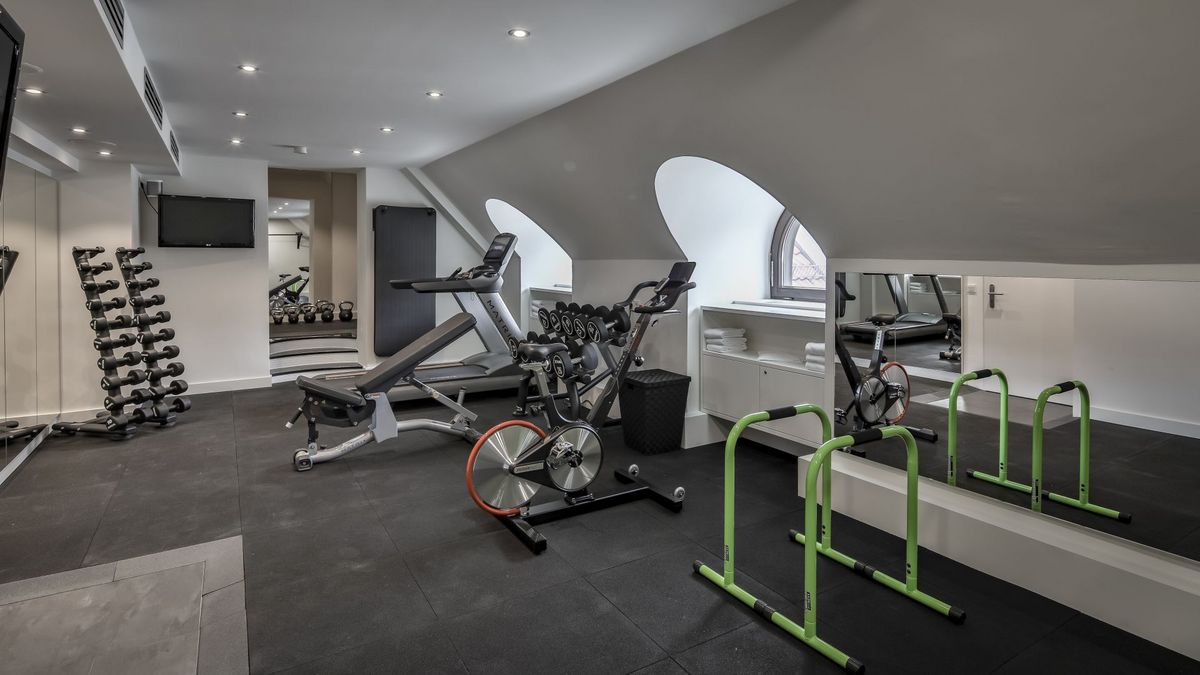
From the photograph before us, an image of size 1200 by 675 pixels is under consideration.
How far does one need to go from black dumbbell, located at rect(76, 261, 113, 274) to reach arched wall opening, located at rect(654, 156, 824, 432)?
4523 mm

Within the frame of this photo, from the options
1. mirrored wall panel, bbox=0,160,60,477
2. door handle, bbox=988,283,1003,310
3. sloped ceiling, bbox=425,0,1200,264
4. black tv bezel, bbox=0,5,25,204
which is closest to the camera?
black tv bezel, bbox=0,5,25,204

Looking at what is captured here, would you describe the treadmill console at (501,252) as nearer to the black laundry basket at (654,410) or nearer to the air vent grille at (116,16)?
the black laundry basket at (654,410)

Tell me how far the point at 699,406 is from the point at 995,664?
9.38ft

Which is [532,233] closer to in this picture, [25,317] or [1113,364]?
[25,317]

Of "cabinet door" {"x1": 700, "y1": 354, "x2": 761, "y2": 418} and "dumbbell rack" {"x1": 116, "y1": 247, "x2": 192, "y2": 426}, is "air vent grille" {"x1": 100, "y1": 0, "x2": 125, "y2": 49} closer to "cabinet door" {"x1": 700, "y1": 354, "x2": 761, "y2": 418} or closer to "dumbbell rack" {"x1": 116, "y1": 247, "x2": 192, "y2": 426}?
"dumbbell rack" {"x1": 116, "y1": 247, "x2": 192, "y2": 426}

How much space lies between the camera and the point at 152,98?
3.96 meters

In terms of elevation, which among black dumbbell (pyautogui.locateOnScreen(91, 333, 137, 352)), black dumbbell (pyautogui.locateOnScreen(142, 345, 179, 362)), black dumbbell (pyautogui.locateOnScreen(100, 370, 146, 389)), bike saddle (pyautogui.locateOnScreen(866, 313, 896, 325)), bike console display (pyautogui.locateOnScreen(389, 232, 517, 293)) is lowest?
black dumbbell (pyautogui.locateOnScreen(100, 370, 146, 389))

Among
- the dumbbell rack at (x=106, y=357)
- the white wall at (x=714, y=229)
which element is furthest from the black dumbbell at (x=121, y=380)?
the white wall at (x=714, y=229)

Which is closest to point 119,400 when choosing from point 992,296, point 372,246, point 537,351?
point 372,246

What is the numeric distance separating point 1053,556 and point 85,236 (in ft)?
23.2

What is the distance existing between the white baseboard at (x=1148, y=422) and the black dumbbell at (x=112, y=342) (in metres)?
6.59

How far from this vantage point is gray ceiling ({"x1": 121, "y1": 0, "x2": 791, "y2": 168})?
279 centimetres

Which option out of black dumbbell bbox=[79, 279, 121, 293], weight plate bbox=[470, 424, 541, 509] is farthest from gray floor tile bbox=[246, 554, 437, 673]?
black dumbbell bbox=[79, 279, 121, 293]

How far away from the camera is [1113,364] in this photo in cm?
282
